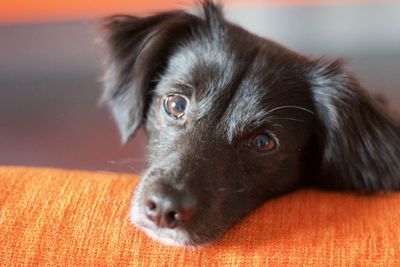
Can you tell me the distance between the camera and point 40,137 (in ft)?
10.3

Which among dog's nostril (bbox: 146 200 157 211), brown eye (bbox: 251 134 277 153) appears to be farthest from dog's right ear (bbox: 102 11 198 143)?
dog's nostril (bbox: 146 200 157 211)

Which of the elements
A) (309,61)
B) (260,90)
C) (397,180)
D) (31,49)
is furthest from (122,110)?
(31,49)

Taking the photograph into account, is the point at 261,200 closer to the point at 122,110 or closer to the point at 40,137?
the point at 122,110

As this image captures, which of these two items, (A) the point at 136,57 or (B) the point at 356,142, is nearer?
(B) the point at 356,142

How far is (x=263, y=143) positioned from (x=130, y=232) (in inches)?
19.6

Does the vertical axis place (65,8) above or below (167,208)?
below

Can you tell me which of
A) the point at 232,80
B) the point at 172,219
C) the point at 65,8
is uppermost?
the point at 232,80

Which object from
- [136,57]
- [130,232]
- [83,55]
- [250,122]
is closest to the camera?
[130,232]

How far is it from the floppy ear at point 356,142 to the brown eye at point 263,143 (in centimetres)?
16

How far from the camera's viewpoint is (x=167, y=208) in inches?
50.9

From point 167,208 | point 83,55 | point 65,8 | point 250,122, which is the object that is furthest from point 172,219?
point 65,8

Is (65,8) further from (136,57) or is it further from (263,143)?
(263,143)

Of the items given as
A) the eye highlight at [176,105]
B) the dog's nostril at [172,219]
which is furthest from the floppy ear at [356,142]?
the dog's nostril at [172,219]

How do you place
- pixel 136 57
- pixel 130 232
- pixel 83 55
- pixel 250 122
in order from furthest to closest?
pixel 83 55 < pixel 136 57 < pixel 250 122 < pixel 130 232
